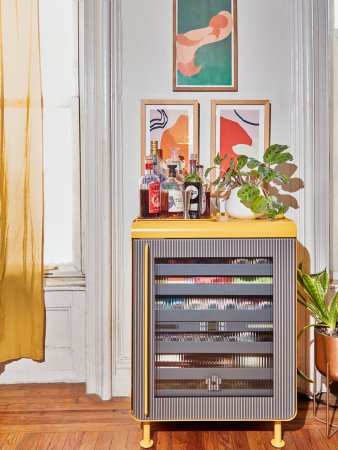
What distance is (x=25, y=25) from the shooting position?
8.64 ft

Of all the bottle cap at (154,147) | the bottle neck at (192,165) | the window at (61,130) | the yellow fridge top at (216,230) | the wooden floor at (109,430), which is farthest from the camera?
the window at (61,130)

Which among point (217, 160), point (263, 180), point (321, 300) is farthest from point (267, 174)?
point (321, 300)

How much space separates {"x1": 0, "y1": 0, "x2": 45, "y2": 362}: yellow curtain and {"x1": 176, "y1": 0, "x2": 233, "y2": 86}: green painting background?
2.50 ft

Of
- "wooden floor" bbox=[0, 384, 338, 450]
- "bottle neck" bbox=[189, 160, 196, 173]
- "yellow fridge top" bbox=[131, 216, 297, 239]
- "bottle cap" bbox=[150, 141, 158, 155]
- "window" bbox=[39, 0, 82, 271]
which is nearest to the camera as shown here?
"yellow fridge top" bbox=[131, 216, 297, 239]

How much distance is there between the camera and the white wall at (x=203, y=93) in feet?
8.73

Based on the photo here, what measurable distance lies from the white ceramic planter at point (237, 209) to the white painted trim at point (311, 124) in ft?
1.64

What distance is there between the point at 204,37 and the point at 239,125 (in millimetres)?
488

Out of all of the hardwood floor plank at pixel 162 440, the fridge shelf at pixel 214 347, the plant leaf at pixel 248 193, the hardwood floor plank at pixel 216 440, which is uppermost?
the plant leaf at pixel 248 193

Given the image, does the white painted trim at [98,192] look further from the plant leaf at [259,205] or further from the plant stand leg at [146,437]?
the plant leaf at [259,205]

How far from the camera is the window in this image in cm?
284

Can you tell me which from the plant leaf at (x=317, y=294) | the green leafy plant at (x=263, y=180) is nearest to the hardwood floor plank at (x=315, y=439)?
the plant leaf at (x=317, y=294)

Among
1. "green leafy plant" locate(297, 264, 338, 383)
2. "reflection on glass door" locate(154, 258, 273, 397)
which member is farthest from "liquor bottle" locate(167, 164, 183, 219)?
"green leafy plant" locate(297, 264, 338, 383)

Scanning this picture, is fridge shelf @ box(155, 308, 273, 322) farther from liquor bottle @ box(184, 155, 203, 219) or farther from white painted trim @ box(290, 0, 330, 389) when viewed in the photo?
white painted trim @ box(290, 0, 330, 389)

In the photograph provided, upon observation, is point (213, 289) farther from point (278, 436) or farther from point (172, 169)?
point (278, 436)
